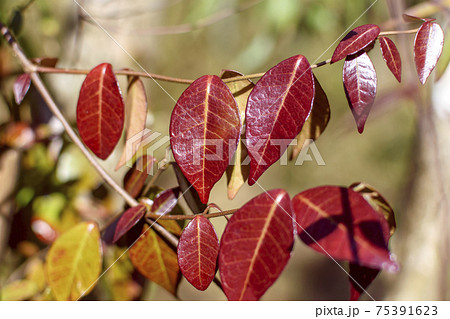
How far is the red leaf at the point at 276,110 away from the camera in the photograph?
28 centimetres

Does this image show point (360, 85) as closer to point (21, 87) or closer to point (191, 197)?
point (191, 197)

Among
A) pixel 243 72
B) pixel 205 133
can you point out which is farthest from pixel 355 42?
pixel 243 72

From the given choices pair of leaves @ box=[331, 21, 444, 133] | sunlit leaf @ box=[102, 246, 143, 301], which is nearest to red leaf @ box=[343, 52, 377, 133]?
pair of leaves @ box=[331, 21, 444, 133]

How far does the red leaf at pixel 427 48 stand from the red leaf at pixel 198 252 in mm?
201

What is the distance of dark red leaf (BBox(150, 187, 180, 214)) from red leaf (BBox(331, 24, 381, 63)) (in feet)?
0.69

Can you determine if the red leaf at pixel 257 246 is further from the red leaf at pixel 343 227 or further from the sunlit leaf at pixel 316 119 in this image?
the sunlit leaf at pixel 316 119

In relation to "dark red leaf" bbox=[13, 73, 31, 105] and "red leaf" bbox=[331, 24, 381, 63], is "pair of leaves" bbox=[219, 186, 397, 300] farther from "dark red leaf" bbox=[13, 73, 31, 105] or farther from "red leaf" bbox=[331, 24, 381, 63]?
"dark red leaf" bbox=[13, 73, 31, 105]

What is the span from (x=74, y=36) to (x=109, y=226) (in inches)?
17.9

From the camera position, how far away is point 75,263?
1.38ft

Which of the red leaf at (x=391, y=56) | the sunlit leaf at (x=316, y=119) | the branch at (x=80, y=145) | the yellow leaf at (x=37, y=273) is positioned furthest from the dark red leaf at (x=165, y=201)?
the yellow leaf at (x=37, y=273)

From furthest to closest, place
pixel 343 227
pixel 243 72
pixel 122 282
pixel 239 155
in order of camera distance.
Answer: pixel 243 72 → pixel 122 282 → pixel 239 155 → pixel 343 227

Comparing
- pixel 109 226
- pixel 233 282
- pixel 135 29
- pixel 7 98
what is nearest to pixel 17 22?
pixel 7 98

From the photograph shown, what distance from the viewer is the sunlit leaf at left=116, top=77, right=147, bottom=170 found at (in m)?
0.42

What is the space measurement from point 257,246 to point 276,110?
10 cm
